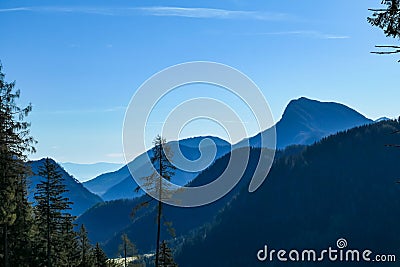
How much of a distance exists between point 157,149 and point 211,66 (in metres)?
5.12

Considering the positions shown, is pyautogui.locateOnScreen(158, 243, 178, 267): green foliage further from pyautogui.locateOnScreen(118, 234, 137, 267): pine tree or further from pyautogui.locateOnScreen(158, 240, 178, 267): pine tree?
pyautogui.locateOnScreen(118, 234, 137, 267): pine tree

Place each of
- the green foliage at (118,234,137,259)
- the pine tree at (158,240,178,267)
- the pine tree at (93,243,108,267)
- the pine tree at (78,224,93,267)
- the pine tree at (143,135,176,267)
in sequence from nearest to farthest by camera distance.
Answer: the pine tree at (143,135,176,267) → the pine tree at (158,240,178,267) → the green foliage at (118,234,137,259) → the pine tree at (78,224,93,267) → the pine tree at (93,243,108,267)

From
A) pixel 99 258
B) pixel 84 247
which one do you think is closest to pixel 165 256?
pixel 84 247

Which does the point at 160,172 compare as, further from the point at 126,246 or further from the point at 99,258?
the point at 99,258

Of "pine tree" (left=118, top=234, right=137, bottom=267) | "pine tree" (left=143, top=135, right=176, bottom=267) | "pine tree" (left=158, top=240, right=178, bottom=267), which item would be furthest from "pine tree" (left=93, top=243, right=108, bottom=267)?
"pine tree" (left=143, top=135, right=176, bottom=267)

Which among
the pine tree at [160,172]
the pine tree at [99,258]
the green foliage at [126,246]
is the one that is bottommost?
the pine tree at [99,258]

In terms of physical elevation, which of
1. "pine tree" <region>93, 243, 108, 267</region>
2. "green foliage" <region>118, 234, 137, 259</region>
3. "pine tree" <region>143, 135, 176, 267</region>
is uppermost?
"pine tree" <region>143, 135, 176, 267</region>

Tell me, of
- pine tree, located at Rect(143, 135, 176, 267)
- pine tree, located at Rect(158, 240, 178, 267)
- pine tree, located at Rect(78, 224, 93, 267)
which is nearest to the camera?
pine tree, located at Rect(143, 135, 176, 267)

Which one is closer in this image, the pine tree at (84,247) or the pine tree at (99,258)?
the pine tree at (84,247)

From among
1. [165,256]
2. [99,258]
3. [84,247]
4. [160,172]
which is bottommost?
[99,258]

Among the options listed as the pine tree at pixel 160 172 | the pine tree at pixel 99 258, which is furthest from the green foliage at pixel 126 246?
the pine tree at pixel 160 172

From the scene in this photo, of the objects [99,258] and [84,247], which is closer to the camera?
[84,247]

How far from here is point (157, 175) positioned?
25.4 meters

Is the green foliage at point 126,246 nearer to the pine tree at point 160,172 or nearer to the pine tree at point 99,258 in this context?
the pine tree at point 99,258
